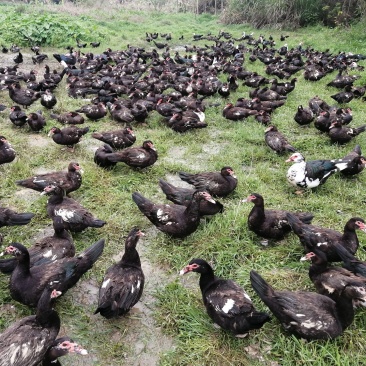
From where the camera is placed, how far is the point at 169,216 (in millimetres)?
5152

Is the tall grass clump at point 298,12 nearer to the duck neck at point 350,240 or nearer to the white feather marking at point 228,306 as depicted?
the duck neck at point 350,240

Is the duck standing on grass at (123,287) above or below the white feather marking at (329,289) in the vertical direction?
above

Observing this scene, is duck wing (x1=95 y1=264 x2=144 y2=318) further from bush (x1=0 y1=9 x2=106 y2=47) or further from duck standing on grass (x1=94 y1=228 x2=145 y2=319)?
bush (x1=0 y1=9 x2=106 y2=47)

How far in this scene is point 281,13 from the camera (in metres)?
25.8

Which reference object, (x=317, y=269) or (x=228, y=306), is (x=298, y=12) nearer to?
(x=317, y=269)

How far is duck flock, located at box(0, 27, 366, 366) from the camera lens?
11.5 feet

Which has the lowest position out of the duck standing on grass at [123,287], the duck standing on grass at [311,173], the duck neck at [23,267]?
the duck standing on grass at [311,173]

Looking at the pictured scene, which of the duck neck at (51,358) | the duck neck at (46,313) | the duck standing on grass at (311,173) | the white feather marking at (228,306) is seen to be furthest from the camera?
the duck standing on grass at (311,173)

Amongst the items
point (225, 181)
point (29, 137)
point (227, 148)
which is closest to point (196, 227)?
point (225, 181)

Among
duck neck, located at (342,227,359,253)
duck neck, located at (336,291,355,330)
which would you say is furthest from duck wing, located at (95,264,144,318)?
duck neck, located at (342,227,359,253)

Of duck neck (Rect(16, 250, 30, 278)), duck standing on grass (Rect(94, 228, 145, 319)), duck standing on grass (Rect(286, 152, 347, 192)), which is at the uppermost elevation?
duck neck (Rect(16, 250, 30, 278))

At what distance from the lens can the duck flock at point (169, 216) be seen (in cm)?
350

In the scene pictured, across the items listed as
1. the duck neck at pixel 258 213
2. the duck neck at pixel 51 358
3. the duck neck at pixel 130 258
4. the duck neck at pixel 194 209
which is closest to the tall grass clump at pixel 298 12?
A: the duck neck at pixel 258 213

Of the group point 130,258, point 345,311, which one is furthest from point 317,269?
point 130,258
